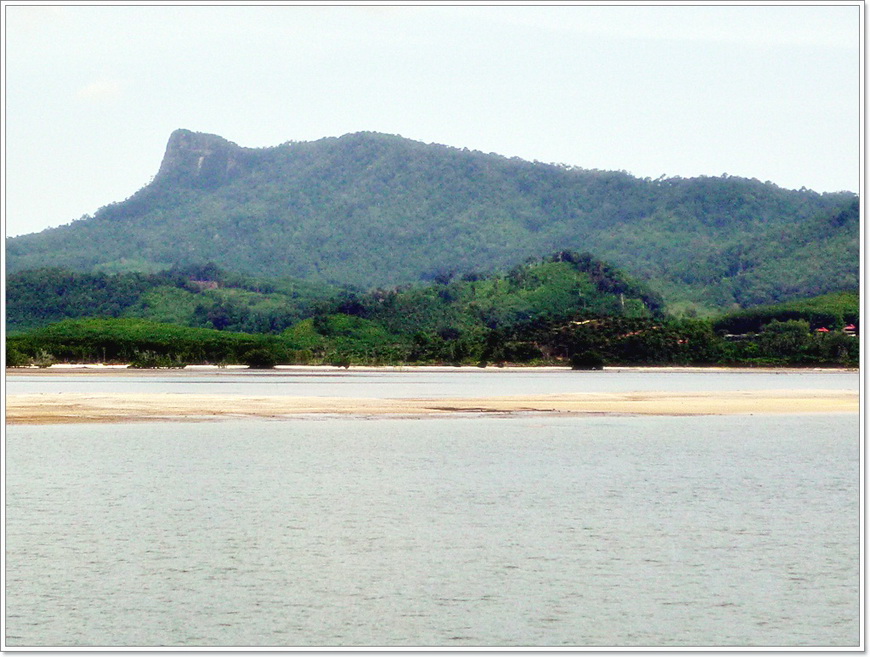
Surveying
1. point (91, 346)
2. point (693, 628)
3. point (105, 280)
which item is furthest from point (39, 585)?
point (105, 280)

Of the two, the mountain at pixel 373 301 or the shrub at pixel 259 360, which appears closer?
the shrub at pixel 259 360

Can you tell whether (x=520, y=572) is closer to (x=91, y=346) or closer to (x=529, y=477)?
(x=529, y=477)

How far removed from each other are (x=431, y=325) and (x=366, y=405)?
270 feet

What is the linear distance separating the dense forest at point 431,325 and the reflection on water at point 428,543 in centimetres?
6744

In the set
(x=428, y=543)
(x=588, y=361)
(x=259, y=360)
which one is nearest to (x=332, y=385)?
(x=259, y=360)

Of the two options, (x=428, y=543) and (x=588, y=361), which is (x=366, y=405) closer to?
(x=428, y=543)

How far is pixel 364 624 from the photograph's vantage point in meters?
16.2

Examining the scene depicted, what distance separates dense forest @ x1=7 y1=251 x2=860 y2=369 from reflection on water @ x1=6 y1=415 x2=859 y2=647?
6744 centimetres

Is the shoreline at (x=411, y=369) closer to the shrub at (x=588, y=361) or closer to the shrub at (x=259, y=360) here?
the shrub at (x=588, y=361)

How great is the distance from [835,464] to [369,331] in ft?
315

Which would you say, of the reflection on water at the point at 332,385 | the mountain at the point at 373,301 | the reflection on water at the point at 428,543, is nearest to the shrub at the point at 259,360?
the reflection on water at the point at 332,385

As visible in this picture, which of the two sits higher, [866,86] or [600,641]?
[866,86]

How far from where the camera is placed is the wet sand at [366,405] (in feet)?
143

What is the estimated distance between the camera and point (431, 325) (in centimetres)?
13288
